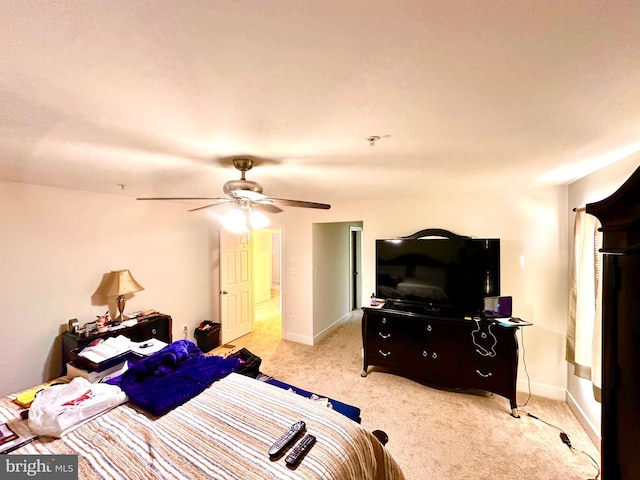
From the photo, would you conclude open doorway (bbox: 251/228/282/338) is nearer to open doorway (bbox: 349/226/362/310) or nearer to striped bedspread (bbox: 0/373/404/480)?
open doorway (bbox: 349/226/362/310)

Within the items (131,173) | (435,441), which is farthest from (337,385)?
(131,173)

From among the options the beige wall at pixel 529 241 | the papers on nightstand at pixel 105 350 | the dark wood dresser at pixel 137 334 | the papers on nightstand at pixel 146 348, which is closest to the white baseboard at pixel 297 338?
the dark wood dresser at pixel 137 334

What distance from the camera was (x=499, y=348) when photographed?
2.61 metres

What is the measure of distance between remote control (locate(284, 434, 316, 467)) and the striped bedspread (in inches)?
0.8

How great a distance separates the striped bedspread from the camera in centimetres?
110

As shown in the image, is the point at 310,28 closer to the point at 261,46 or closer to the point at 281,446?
the point at 261,46

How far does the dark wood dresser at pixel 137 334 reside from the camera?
8.77ft

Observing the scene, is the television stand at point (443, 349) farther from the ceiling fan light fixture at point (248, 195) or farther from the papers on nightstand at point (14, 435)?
the papers on nightstand at point (14, 435)

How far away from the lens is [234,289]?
4.51m

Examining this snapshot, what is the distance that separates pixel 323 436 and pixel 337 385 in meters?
1.91

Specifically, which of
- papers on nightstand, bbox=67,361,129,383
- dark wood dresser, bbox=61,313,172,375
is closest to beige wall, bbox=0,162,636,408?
dark wood dresser, bbox=61,313,172,375

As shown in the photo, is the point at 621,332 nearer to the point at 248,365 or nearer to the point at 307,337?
the point at 248,365

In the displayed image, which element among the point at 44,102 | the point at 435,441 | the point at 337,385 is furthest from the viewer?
the point at 337,385

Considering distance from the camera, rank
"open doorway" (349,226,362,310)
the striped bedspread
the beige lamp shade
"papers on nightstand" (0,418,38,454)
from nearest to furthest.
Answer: the striped bedspread
"papers on nightstand" (0,418,38,454)
the beige lamp shade
"open doorway" (349,226,362,310)
